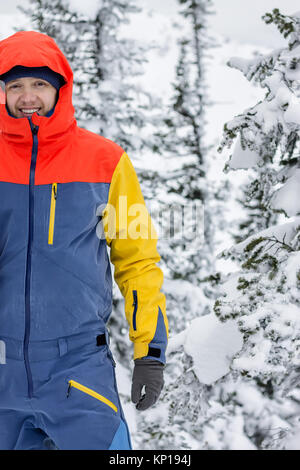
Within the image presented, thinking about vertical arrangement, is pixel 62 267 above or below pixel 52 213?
below

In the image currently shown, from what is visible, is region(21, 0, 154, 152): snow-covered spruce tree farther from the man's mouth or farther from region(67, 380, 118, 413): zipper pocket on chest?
region(67, 380, 118, 413): zipper pocket on chest

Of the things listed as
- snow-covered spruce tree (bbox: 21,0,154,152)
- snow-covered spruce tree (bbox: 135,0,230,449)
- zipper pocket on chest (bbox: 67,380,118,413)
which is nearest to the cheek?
zipper pocket on chest (bbox: 67,380,118,413)

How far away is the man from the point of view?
3.23 meters

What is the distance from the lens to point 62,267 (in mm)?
3342

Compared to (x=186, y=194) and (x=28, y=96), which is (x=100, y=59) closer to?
(x=186, y=194)

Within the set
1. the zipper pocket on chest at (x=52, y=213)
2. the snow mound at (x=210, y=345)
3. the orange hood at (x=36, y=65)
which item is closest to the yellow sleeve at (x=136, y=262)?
the zipper pocket on chest at (x=52, y=213)

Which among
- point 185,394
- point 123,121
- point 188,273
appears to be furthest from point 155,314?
point 188,273

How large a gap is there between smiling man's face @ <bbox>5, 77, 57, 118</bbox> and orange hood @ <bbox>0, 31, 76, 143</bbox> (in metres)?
0.07

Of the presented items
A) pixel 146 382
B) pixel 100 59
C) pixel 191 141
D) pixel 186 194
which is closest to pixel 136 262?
pixel 146 382

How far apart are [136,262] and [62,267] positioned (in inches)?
20.8

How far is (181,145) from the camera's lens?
1972 cm

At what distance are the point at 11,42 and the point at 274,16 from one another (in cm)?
A: 268

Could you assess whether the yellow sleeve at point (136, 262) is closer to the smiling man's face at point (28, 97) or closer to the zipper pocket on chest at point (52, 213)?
the zipper pocket on chest at point (52, 213)

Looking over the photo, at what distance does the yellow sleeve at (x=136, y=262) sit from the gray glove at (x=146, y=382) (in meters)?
0.06
